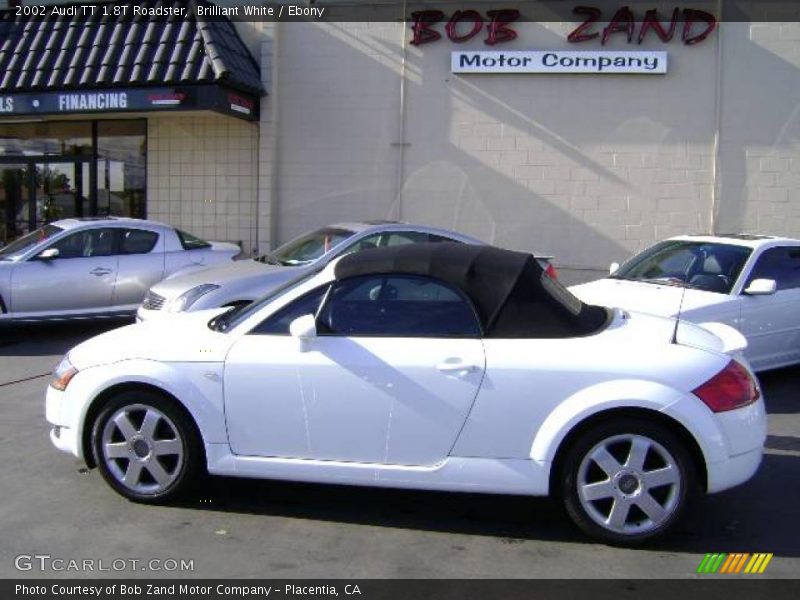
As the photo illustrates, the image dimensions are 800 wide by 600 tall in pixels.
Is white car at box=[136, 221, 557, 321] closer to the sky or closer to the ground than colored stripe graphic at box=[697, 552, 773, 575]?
closer to the sky

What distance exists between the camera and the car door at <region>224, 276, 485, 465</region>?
4305 mm

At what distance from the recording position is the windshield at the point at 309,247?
29.7 ft

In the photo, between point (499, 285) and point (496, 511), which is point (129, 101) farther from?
point (496, 511)

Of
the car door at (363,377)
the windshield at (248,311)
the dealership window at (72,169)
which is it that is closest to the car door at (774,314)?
the car door at (363,377)

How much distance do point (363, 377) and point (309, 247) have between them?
5.11 m

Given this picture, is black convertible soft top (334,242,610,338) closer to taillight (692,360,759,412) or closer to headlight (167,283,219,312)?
taillight (692,360,759,412)

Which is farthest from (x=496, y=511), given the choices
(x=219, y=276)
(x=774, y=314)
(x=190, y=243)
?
(x=190, y=243)

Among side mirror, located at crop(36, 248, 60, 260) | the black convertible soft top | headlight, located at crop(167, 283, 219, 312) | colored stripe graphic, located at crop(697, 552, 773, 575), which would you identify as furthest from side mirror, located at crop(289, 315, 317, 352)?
side mirror, located at crop(36, 248, 60, 260)

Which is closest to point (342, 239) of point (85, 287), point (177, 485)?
point (85, 287)

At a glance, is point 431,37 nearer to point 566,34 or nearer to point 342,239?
point 566,34

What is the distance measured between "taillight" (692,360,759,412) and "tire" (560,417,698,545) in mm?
257

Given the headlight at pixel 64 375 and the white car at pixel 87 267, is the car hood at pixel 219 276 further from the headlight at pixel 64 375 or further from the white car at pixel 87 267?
the headlight at pixel 64 375

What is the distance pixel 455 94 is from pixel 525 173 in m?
1.73

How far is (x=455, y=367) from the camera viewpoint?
4.29 meters
